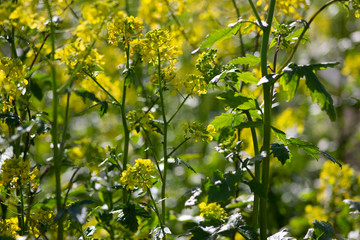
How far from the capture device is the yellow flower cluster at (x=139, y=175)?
1.85m

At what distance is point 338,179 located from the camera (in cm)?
327

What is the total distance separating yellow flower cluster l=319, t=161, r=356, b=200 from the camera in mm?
3193

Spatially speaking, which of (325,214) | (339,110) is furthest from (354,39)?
(325,214)

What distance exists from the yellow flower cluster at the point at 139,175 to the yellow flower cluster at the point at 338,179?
1892 millimetres

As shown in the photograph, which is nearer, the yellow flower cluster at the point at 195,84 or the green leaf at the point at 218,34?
the green leaf at the point at 218,34

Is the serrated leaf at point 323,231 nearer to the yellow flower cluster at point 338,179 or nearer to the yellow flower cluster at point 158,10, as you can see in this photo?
the yellow flower cluster at point 338,179

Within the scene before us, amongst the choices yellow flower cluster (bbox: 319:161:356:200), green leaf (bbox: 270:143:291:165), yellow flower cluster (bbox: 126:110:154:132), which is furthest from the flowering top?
yellow flower cluster (bbox: 319:161:356:200)

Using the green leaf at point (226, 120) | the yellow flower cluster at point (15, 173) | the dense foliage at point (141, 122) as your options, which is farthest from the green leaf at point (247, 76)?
the yellow flower cluster at point (15, 173)

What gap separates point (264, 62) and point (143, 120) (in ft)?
2.13

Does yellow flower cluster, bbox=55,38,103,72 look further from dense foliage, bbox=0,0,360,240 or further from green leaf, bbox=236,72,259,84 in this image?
green leaf, bbox=236,72,259,84

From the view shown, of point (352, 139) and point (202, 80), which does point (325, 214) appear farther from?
point (352, 139)

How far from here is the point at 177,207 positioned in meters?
3.70

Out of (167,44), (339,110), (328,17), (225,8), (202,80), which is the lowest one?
(202,80)

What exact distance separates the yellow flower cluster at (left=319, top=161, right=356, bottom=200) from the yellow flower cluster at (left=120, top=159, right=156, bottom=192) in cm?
189
